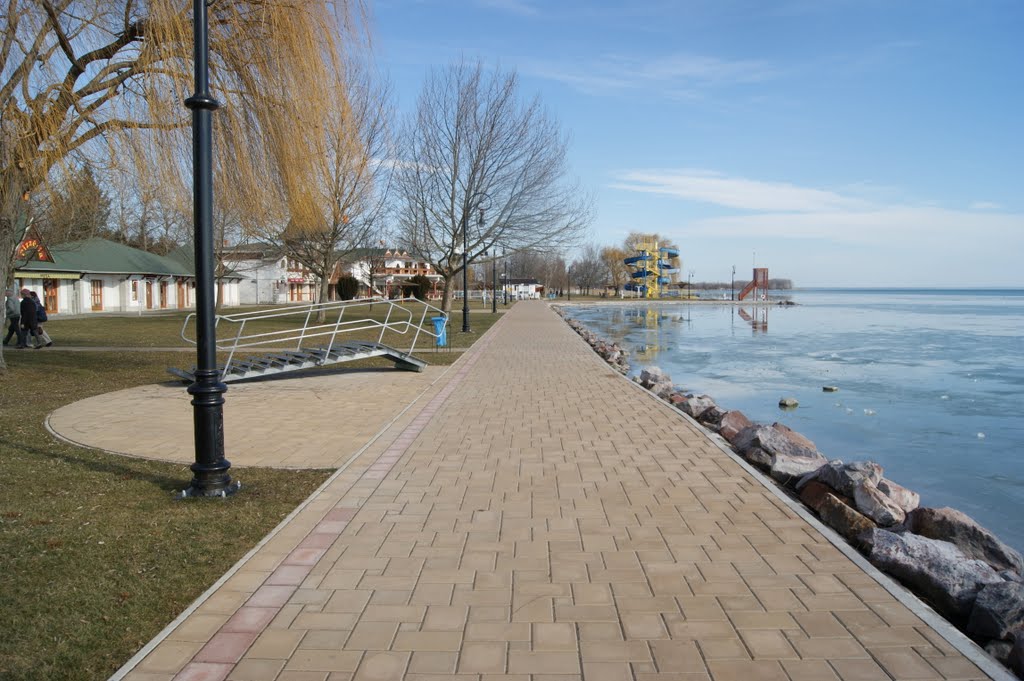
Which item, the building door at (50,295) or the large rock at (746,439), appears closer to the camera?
the large rock at (746,439)

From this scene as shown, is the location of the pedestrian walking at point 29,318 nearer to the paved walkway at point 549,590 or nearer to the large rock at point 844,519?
the paved walkway at point 549,590

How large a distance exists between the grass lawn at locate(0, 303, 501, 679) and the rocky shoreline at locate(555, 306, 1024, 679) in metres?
4.00

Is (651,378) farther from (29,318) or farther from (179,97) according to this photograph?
(29,318)

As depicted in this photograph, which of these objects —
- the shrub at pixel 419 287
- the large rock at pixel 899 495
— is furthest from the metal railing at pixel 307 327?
the shrub at pixel 419 287

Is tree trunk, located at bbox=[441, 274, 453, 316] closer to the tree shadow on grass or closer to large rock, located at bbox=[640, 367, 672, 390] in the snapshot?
large rock, located at bbox=[640, 367, 672, 390]

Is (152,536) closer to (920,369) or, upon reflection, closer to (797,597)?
(797,597)

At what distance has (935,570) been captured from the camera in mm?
4137

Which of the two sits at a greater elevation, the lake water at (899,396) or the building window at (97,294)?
the building window at (97,294)

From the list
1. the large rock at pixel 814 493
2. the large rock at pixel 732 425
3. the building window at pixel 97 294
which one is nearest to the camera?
the large rock at pixel 814 493

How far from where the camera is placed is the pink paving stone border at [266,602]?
10.4 ft

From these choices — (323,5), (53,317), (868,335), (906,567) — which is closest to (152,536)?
(906,567)

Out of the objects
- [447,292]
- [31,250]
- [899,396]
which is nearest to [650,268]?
[447,292]

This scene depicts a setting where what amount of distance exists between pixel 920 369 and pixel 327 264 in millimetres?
22162

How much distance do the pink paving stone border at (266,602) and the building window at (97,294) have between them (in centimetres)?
4467
